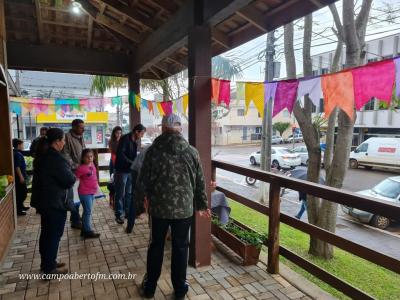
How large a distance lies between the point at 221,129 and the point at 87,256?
29706 millimetres

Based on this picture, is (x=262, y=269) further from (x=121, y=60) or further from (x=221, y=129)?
(x=221, y=129)

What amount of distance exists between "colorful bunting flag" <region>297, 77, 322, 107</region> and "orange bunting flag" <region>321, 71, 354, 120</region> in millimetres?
40

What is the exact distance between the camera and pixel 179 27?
10.3 ft

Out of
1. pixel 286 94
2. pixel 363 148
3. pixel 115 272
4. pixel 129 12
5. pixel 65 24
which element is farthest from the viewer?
pixel 363 148

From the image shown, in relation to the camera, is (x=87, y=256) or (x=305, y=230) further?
(x=87, y=256)

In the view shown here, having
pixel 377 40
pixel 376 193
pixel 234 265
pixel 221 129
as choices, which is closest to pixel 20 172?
pixel 234 265

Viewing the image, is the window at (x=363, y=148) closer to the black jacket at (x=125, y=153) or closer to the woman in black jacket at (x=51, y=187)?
the black jacket at (x=125, y=153)

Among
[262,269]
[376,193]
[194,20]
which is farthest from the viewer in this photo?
[376,193]

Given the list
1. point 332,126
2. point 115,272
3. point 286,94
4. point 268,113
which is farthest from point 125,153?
point 268,113

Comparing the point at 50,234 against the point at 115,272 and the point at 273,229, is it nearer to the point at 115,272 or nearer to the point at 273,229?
the point at 115,272

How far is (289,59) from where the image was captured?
248 inches

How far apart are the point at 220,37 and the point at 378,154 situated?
15.6 metres

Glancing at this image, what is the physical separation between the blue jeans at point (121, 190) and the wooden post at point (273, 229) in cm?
208

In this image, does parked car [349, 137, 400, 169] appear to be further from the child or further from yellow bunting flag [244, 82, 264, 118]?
the child
